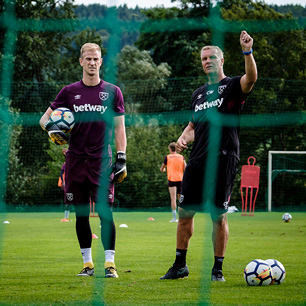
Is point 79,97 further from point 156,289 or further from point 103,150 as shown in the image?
point 156,289

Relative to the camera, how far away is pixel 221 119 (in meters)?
4.98

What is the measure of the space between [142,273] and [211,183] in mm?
1102

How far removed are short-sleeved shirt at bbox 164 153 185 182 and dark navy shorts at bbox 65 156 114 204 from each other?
369 inches

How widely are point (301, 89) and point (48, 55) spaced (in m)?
10.9

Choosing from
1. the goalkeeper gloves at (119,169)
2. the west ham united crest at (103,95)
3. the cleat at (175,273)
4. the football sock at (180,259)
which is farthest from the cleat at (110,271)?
the west ham united crest at (103,95)

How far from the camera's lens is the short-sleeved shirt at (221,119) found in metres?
4.88

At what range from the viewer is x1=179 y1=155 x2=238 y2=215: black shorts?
16.0 feet

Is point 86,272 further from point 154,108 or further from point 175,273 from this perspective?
point 154,108

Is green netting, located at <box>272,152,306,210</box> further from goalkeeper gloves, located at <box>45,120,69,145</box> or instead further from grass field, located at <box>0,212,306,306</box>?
goalkeeper gloves, located at <box>45,120,69,145</box>

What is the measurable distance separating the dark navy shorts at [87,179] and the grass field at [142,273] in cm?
68

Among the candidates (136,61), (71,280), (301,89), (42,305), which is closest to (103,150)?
(71,280)

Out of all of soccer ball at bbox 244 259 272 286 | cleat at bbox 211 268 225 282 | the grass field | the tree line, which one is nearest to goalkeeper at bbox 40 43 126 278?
the grass field

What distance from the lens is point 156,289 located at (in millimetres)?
4414

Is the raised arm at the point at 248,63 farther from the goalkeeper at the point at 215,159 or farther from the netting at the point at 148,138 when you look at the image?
the netting at the point at 148,138
